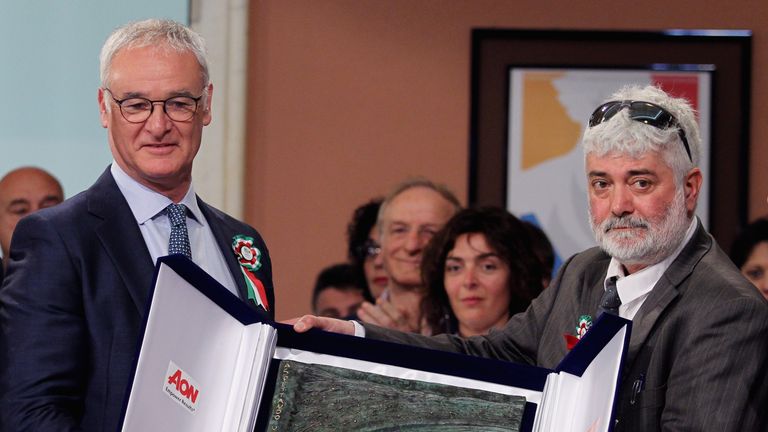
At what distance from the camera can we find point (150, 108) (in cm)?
251

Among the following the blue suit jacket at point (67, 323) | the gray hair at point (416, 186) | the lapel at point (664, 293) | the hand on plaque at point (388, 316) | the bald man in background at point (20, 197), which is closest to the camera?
the blue suit jacket at point (67, 323)

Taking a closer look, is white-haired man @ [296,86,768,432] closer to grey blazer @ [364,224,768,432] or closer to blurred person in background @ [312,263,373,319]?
grey blazer @ [364,224,768,432]

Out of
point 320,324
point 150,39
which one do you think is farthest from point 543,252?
point 150,39

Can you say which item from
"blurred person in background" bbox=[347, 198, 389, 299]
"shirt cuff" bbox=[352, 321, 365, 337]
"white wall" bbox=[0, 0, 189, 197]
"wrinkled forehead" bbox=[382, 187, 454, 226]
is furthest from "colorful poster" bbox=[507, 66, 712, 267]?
"shirt cuff" bbox=[352, 321, 365, 337]

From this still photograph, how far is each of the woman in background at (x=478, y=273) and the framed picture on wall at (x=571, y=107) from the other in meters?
1.19

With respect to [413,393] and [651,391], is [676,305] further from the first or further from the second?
[413,393]

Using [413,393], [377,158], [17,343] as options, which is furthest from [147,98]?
[377,158]

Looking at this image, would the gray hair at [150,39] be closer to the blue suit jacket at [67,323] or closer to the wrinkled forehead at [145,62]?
the wrinkled forehead at [145,62]

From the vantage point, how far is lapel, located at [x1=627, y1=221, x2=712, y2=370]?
2.49 metres

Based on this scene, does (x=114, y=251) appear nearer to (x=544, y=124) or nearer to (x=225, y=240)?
(x=225, y=240)

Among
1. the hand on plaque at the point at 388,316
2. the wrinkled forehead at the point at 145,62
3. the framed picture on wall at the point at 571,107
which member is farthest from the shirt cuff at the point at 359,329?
the framed picture on wall at the point at 571,107

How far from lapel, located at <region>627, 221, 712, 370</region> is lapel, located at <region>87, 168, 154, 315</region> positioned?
0.93 metres

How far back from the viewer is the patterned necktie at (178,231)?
2.52 m

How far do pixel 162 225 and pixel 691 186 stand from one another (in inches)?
42.0
